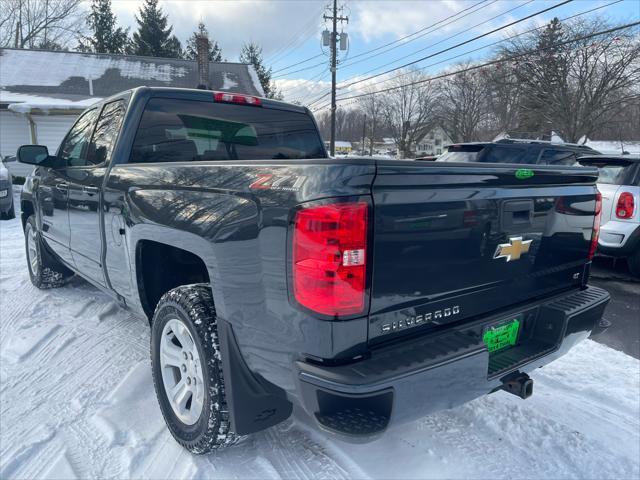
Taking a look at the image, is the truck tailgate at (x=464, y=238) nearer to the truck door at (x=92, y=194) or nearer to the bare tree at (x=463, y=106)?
A: the truck door at (x=92, y=194)

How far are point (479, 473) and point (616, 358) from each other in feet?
7.46

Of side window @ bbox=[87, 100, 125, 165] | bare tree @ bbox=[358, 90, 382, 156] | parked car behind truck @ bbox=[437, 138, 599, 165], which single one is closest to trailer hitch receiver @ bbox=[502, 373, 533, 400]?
side window @ bbox=[87, 100, 125, 165]

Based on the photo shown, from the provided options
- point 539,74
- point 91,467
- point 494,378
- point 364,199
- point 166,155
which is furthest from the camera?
point 539,74

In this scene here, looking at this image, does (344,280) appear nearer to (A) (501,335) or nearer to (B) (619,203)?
(A) (501,335)

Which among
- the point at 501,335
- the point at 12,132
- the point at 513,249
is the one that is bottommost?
the point at 501,335

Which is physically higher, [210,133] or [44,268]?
[210,133]

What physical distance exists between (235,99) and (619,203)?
5.13 m

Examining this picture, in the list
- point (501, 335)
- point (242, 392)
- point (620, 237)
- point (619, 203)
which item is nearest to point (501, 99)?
point (619, 203)

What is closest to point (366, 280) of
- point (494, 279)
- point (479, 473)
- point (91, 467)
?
point (494, 279)

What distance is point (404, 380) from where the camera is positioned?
1685mm

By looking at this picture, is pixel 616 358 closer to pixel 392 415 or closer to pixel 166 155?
pixel 392 415

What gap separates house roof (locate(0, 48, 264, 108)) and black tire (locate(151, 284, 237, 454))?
62.9 ft

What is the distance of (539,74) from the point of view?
28016 mm

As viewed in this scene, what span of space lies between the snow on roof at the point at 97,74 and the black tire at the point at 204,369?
2067 centimetres
